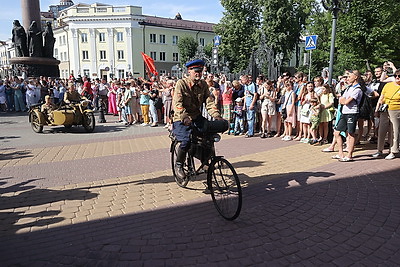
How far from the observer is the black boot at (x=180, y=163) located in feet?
17.2

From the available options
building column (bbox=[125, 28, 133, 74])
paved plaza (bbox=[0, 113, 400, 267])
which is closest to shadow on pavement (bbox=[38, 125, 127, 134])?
paved plaza (bbox=[0, 113, 400, 267])

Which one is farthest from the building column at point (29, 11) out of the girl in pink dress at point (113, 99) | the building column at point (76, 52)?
the building column at point (76, 52)

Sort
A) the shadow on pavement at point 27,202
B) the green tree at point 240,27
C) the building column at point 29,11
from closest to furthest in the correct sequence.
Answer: the shadow on pavement at point 27,202, the building column at point 29,11, the green tree at point 240,27

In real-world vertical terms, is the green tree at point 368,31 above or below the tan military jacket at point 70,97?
above

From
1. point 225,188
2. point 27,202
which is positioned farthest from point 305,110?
point 27,202

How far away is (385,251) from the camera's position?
3.60m

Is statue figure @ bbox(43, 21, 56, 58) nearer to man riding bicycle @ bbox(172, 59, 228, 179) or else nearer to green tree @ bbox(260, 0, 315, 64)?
man riding bicycle @ bbox(172, 59, 228, 179)

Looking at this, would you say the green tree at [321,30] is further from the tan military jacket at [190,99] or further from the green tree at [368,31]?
the tan military jacket at [190,99]

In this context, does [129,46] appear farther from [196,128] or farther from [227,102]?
[196,128]

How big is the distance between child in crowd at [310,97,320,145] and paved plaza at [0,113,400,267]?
1228 mm

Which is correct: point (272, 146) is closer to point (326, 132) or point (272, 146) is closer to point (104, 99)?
point (326, 132)

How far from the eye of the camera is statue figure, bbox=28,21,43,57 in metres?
20.5

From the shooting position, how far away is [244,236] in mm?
3939

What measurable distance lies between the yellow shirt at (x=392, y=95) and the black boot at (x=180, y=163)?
504 centimetres
